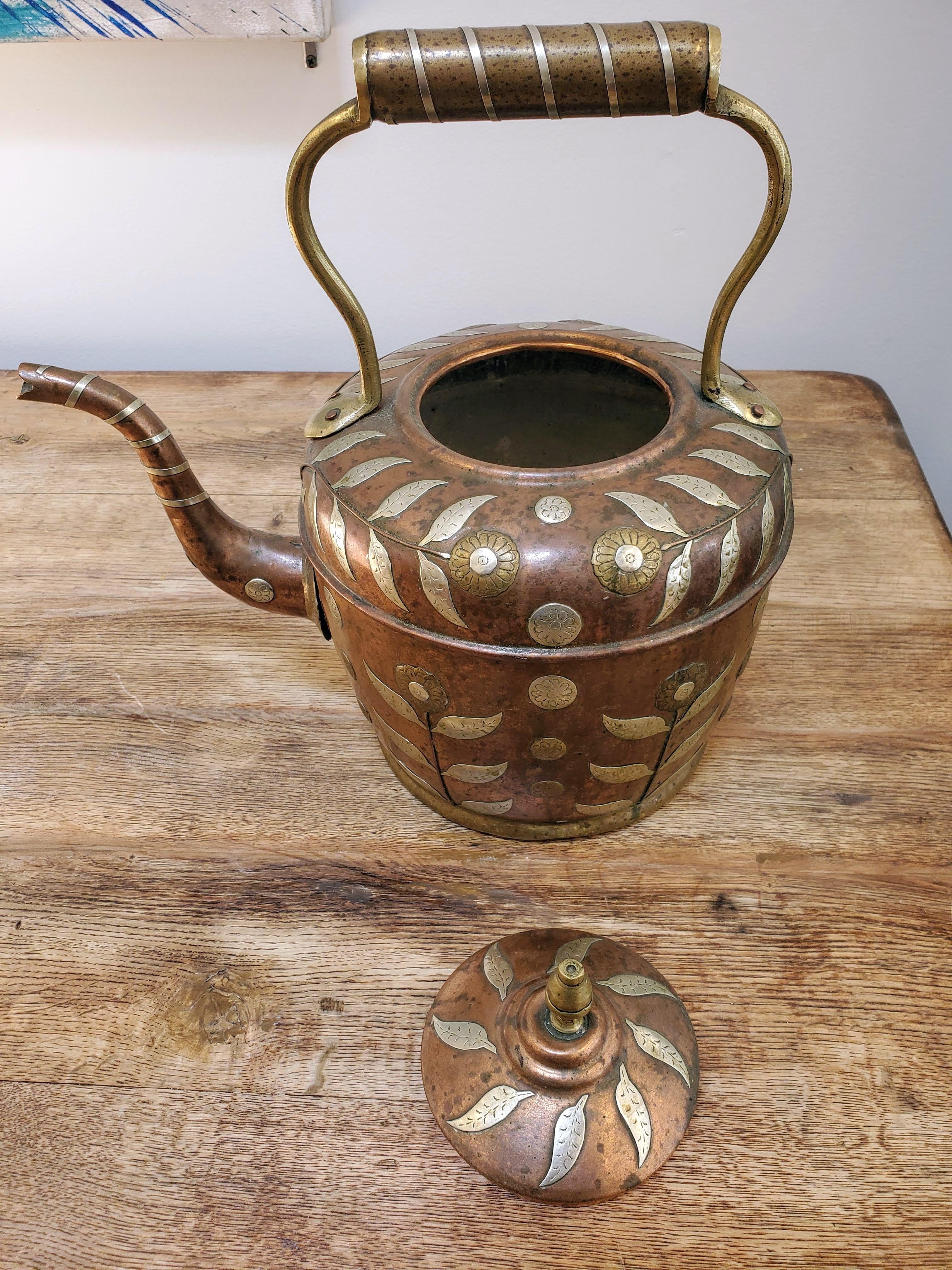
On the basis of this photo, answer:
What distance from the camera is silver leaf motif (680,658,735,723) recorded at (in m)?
0.79

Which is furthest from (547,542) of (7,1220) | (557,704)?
(7,1220)

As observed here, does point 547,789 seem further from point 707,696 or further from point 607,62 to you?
point 607,62

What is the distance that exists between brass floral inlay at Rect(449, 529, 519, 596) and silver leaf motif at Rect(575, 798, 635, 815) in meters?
0.25

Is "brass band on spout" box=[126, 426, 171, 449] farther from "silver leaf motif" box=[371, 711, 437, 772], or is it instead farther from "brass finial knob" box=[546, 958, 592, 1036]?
"brass finial knob" box=[546, 958, 592, 1036]

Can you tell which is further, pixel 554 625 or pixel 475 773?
pixel 475 773

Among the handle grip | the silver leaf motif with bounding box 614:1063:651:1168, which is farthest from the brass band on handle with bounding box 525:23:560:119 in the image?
the silver leaf motif with bounding box 614:1063:651:1168

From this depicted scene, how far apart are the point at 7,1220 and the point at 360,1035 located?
0.27 meters

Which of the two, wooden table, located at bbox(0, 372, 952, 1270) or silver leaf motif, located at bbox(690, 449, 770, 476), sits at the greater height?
silver leaf motif, located at bbox(690, 449, 770, 476)

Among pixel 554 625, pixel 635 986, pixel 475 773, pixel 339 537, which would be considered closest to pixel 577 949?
pixel 635 986

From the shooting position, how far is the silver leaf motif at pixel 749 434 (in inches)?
30.5

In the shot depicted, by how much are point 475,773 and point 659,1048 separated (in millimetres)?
248

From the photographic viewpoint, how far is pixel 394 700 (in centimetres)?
80

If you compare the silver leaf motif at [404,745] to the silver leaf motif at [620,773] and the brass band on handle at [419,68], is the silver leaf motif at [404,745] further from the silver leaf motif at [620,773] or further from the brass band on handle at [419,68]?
the brass band on handle at [419,68]

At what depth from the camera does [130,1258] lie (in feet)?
2.20
